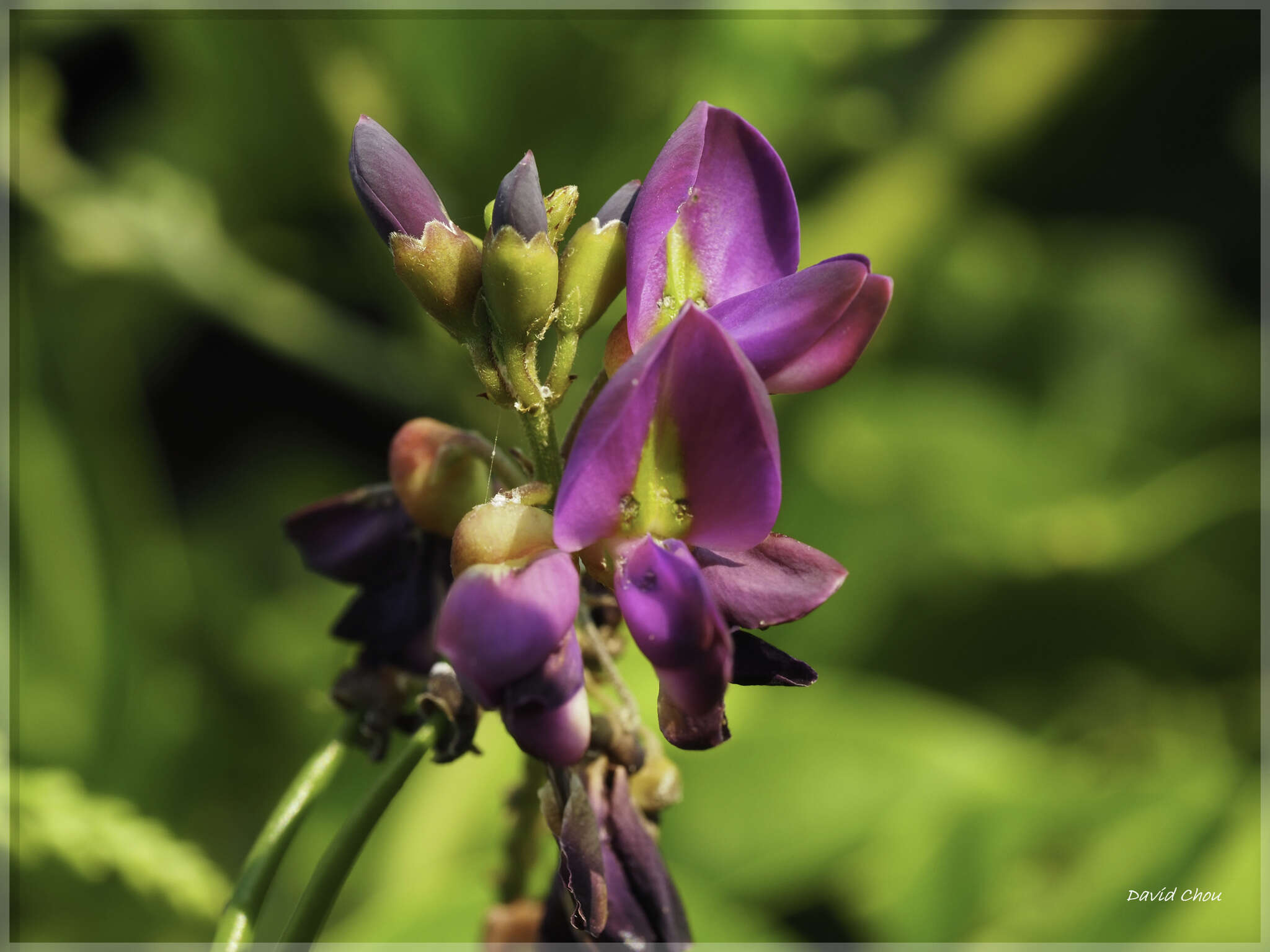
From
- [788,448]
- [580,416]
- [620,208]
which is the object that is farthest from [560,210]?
[788,448]

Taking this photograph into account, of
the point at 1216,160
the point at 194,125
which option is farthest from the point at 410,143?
the point at 1216,160

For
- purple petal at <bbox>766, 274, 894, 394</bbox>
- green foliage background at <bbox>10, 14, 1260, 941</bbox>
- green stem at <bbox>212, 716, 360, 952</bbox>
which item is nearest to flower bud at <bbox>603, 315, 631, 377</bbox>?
purple petal at <bbox>766, 274, 894, 394</bbox>

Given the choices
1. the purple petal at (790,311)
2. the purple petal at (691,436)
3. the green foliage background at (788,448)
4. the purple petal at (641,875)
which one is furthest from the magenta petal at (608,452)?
the green foliage background at (788,448)

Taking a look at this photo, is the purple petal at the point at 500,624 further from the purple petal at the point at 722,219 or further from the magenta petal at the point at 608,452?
the purple petal at the point at 722,219

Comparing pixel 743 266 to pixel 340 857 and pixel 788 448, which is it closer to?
pixel 340 857

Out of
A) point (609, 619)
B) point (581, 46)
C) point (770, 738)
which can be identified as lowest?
point (770, 738)

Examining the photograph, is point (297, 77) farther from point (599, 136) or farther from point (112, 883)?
point (112, 883)
